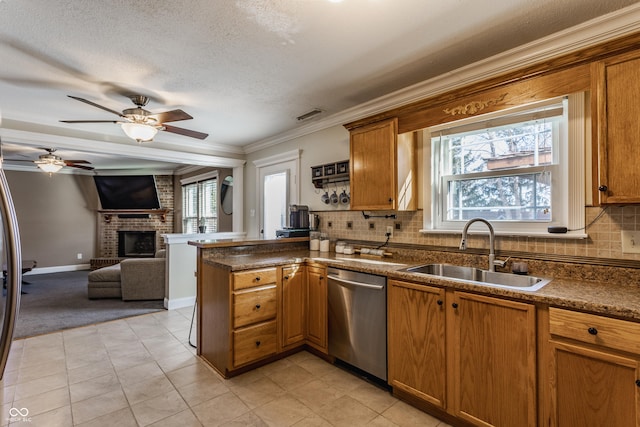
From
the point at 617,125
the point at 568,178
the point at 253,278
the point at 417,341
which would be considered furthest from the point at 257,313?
the point at 617,125

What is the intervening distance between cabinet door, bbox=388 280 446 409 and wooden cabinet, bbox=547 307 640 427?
0.57 metres

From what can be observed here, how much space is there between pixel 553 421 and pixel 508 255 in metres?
1.04

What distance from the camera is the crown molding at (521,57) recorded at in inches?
70.1

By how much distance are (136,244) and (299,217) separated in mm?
5954

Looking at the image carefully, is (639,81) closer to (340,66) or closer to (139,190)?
(340,66)

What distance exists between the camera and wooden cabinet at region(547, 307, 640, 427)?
132 cm

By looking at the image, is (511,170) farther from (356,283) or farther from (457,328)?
(356,283)

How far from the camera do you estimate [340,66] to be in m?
2.43

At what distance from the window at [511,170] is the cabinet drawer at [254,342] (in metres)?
1.67

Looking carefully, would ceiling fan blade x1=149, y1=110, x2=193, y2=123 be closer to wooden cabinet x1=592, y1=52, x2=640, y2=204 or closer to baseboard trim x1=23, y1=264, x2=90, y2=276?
wooden cabinet x1=592, y1=52, x2=640, y2=204

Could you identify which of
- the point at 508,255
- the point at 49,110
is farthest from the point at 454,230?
the point at 49,110

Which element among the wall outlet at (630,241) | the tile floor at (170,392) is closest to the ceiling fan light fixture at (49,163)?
the tile floor at (170,392)

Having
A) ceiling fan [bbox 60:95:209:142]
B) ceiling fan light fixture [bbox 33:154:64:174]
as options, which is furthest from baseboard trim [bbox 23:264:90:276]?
ceiling fan [bbox 60:95:209:142]

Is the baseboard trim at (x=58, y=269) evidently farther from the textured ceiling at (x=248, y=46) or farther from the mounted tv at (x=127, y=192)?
the textured ceiling at (x=248, y=46)
